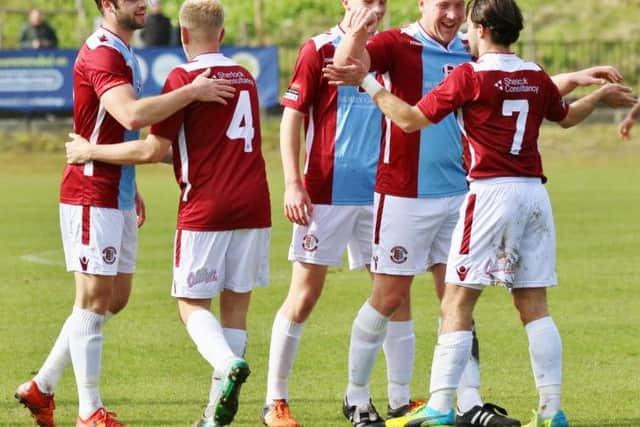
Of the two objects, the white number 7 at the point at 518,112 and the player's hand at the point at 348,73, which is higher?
the player's hand at the point at 348,73

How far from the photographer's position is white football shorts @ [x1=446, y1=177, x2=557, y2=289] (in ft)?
24.2

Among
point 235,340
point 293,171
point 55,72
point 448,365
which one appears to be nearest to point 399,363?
point 448,365

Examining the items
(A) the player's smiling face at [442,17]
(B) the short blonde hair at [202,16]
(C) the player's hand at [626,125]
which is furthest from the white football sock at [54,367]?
(C) the player's hand at [626,125]

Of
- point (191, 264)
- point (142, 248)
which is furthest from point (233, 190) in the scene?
point (142, 248)

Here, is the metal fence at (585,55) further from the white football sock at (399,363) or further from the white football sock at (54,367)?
the white football sock at (54,367)

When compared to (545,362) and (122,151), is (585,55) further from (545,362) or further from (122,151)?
(122,151)

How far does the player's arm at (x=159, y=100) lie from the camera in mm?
7270

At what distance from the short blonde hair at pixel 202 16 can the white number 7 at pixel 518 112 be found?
4.98ft

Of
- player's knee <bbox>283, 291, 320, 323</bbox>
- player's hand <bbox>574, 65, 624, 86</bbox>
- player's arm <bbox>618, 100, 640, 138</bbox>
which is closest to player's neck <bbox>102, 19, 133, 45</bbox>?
player's knee <bbox>283, 291, 320, 323</bbox>

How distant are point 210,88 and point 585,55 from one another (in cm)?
3579

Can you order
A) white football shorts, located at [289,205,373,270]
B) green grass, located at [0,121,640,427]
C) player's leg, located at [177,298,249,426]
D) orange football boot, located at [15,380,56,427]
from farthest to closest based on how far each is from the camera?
1. green grass, located at [0,121,640,427]
2. white football shorts, located at [289,205,373,270]
3. orange football boot, located at [15,380,56,427]
4. player's leg, located at [177,298,249,426]

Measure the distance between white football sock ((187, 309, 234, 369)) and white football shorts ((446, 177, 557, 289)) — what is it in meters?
1.20

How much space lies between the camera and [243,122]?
24.8 ft

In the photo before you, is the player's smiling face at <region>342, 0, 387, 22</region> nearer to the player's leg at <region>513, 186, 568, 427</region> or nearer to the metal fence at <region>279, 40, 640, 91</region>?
the player's leg at <region>513, 186, 568, 427</region>
